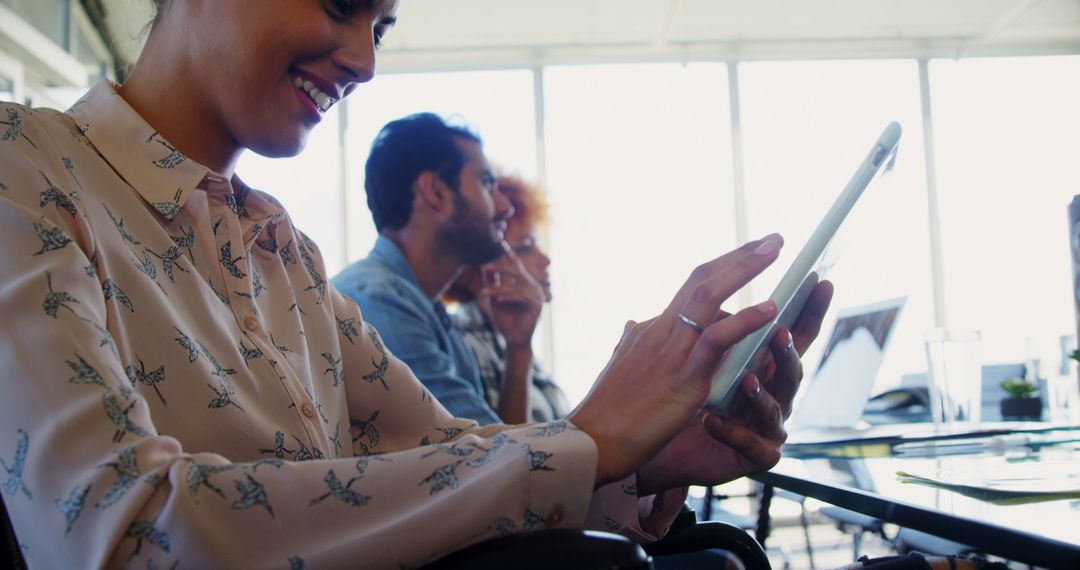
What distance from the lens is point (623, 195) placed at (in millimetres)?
5637

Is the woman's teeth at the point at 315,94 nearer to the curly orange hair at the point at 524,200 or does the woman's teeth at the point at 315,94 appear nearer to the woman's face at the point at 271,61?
the woman's face at the point at 271,61

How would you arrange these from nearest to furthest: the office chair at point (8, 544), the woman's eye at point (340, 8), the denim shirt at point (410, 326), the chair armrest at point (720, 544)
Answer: the office chair at point (8, 544)
the chair armrest at point (720, 544)
the woman's eye at point (340, 8)
the denim shirt at point (410, 326)

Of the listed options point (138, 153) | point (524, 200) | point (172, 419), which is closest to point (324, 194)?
point (524, 200)

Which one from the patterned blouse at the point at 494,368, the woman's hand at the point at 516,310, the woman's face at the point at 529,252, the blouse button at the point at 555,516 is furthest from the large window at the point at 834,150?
the blouse button at the point at 555,516

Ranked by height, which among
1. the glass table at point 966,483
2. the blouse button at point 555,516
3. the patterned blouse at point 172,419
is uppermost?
the patterned blouse at point 172,419

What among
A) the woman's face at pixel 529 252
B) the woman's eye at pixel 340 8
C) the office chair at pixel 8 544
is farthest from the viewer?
the woman's face at pixel 529 252

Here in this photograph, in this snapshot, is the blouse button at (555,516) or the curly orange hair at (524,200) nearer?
the blouse button at (555,516)

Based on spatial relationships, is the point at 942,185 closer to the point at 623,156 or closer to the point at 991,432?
the point at 623,156

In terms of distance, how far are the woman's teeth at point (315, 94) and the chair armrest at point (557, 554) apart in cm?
61

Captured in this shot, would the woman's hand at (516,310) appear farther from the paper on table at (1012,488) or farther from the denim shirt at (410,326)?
the paper on table at (1012,488)

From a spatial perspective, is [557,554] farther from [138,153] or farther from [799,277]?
[138,153]

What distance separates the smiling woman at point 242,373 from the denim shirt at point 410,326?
764 millimetres

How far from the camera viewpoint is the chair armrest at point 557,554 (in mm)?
510

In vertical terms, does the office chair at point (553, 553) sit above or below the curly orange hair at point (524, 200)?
below
